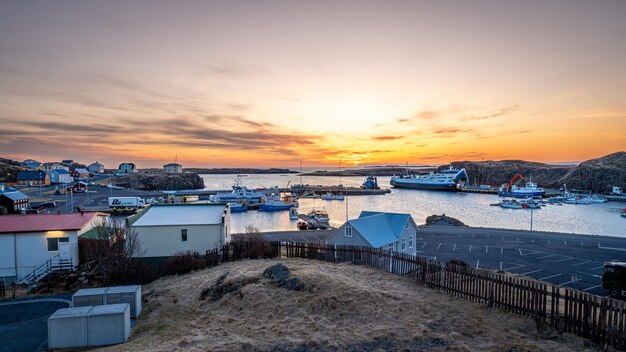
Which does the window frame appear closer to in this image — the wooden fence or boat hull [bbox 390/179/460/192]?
the wooden fence

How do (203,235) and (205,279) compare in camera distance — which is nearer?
(205,279)

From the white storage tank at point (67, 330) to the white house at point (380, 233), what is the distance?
1692 cm

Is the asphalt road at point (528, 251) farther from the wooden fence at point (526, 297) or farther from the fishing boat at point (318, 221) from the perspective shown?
the fishing boat at point (318, 221)

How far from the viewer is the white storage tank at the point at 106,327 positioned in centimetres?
1224

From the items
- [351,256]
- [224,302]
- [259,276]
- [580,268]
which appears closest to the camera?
[224,302]

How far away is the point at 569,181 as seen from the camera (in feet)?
516

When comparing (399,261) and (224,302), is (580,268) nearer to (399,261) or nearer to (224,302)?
(399,261)

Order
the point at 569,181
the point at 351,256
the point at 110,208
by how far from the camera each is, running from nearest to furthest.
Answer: the point at 351,256 < the point at 110,208 < the point at 569,181

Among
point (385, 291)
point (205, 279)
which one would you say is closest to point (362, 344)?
point (385, 291)

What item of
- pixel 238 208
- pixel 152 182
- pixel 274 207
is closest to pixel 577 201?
pixel 274 207

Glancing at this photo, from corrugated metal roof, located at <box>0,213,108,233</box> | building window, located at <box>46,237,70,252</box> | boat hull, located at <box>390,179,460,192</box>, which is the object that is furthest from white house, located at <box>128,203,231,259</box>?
boat hull, located at <box>390,179,460,192</box>

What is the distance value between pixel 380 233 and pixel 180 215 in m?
16.9

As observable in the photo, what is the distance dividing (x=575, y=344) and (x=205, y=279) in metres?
16.4

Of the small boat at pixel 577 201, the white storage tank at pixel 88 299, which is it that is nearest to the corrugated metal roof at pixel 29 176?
the white storage tank at pixel 88 299
